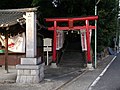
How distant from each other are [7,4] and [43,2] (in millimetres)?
3466

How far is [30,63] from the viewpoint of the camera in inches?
656

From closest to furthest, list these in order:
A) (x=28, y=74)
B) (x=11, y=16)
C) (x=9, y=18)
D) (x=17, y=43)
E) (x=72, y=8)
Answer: (x=28, y=74), (x=9, y=18), (x=11, y=16), (x=17, y=43), (x=72, y=8)

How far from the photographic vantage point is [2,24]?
59.9 ft

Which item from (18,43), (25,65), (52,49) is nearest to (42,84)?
(25,65)

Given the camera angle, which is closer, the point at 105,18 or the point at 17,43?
the point at 17,43

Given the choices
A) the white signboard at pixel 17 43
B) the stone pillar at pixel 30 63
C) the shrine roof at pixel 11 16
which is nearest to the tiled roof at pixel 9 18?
the shrine roof at pixel 11 16

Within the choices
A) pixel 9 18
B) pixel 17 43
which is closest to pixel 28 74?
pixel 9 18

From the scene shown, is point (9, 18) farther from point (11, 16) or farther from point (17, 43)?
point (17, 43)

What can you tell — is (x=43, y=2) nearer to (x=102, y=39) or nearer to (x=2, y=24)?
(x=102, y=39)

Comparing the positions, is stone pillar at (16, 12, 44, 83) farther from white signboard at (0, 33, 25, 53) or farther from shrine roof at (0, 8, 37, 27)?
white signboard at (0, 33, 25, 53)

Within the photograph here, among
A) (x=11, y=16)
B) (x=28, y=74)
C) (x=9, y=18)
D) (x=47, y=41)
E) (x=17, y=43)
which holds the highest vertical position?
(x=11, y=16)

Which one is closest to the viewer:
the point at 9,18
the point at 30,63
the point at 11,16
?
the point at 30,63

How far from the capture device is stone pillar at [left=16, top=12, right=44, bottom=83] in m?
16.4

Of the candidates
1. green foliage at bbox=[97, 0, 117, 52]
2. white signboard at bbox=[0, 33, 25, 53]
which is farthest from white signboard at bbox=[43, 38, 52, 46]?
green foliage at bbox=[97, 0, 117, 52]
